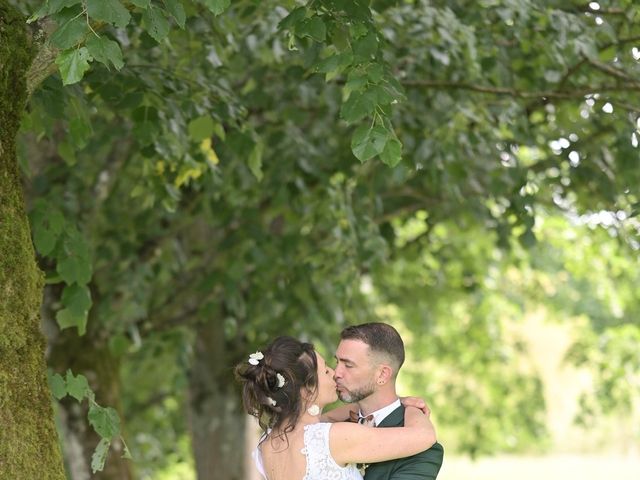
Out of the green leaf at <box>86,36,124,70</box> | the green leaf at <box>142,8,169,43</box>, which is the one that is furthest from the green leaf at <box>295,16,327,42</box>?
the green leaf at <box>86,36,124,70</box>

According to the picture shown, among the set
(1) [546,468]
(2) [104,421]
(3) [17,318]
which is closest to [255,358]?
(2) [104,421]

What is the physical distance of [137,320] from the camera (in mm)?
9672

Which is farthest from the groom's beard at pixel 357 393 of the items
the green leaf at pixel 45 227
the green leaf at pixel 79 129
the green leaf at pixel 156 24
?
the green leaf at pixel 79 129

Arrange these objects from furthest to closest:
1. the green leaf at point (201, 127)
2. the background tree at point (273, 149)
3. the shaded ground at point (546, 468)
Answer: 1. the shaded ground at point (546, 468)
2. the green leaf at point (201, 127)
3. the background tree at point (273, 149)

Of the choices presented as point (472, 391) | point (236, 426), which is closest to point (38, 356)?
point (236, 426)

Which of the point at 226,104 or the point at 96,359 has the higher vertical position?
the point at 226,104

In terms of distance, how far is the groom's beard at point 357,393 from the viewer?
4227mm

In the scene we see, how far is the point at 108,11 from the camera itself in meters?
3.58

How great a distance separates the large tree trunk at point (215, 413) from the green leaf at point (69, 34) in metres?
7.54

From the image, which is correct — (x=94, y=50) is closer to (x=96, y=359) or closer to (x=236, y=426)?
(x=96, y=359)

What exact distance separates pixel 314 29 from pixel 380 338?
3.86 feet

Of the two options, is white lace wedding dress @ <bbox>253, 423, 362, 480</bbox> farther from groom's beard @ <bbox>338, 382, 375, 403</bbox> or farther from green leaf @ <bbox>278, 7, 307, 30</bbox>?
green leaf @ <bbox>278, 7, 307, 30</bbox>

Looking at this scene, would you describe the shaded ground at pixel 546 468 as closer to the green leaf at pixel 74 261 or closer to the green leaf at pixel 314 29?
the green leaf at pixel 74 261

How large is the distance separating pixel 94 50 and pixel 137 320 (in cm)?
618
